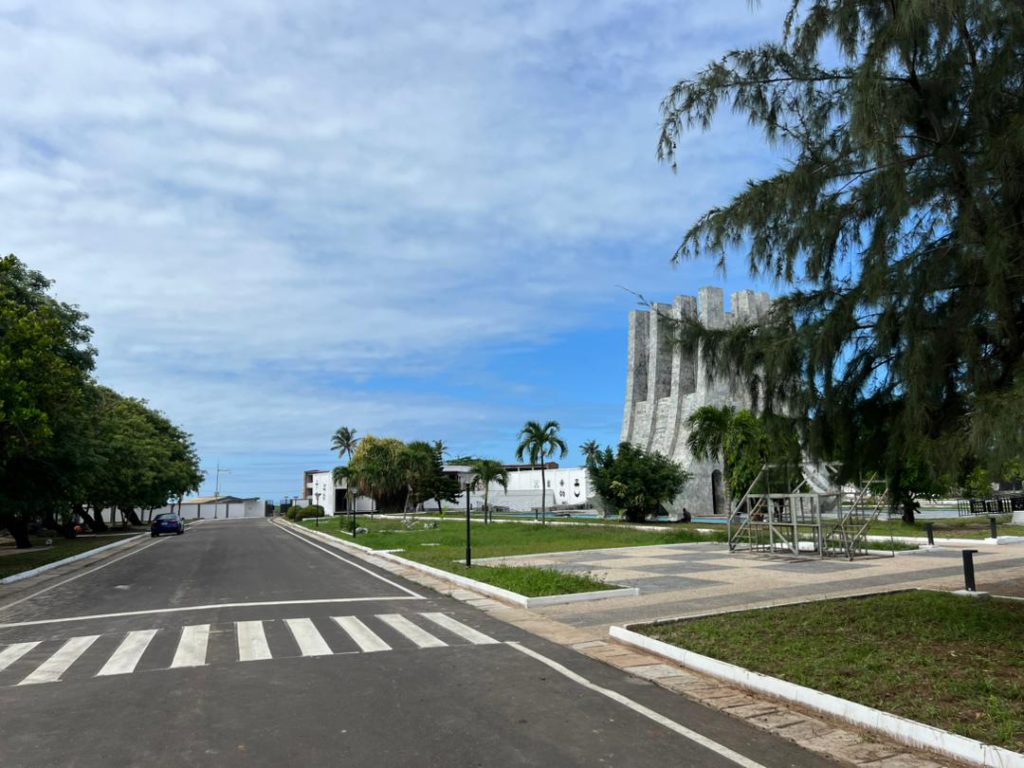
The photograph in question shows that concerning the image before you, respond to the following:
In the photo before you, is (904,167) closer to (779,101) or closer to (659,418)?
(779,101)

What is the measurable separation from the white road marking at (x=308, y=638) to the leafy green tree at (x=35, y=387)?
11.0 m

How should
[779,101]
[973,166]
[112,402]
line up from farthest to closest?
[112,402]
[779,101]
[973,166]

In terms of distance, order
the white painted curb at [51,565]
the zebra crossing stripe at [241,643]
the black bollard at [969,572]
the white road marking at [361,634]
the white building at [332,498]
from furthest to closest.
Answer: the white building at [332,498], the white painted curb at [51,565], the black bollard at [969,572], the white road marking at [361,634], the zebra crossing stripe at [241,643]

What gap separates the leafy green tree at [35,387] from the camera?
734 inches

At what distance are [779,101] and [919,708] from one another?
633cm

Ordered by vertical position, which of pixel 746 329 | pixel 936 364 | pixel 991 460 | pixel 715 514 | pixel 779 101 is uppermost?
pixel 779 101

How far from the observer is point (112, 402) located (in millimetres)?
51781

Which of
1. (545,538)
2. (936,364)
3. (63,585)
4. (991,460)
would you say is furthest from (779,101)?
(545,538)

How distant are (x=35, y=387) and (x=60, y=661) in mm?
13379

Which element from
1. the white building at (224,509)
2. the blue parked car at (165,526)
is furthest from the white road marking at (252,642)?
the white building at (224,509)

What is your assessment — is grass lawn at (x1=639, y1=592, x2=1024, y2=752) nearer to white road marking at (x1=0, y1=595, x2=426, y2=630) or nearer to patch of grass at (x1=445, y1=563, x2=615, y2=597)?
patch of grass at (x1=445, y1=563, x2=615, y2=597)

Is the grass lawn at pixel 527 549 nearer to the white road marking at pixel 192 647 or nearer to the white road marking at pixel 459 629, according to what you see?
the white road marking at pixel 459 629

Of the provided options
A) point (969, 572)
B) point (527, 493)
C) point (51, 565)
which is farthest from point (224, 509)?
point (969, 572)

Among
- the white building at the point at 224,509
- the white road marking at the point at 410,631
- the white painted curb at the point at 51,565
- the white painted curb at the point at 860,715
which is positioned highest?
the white painted curb at the point at 860,715
